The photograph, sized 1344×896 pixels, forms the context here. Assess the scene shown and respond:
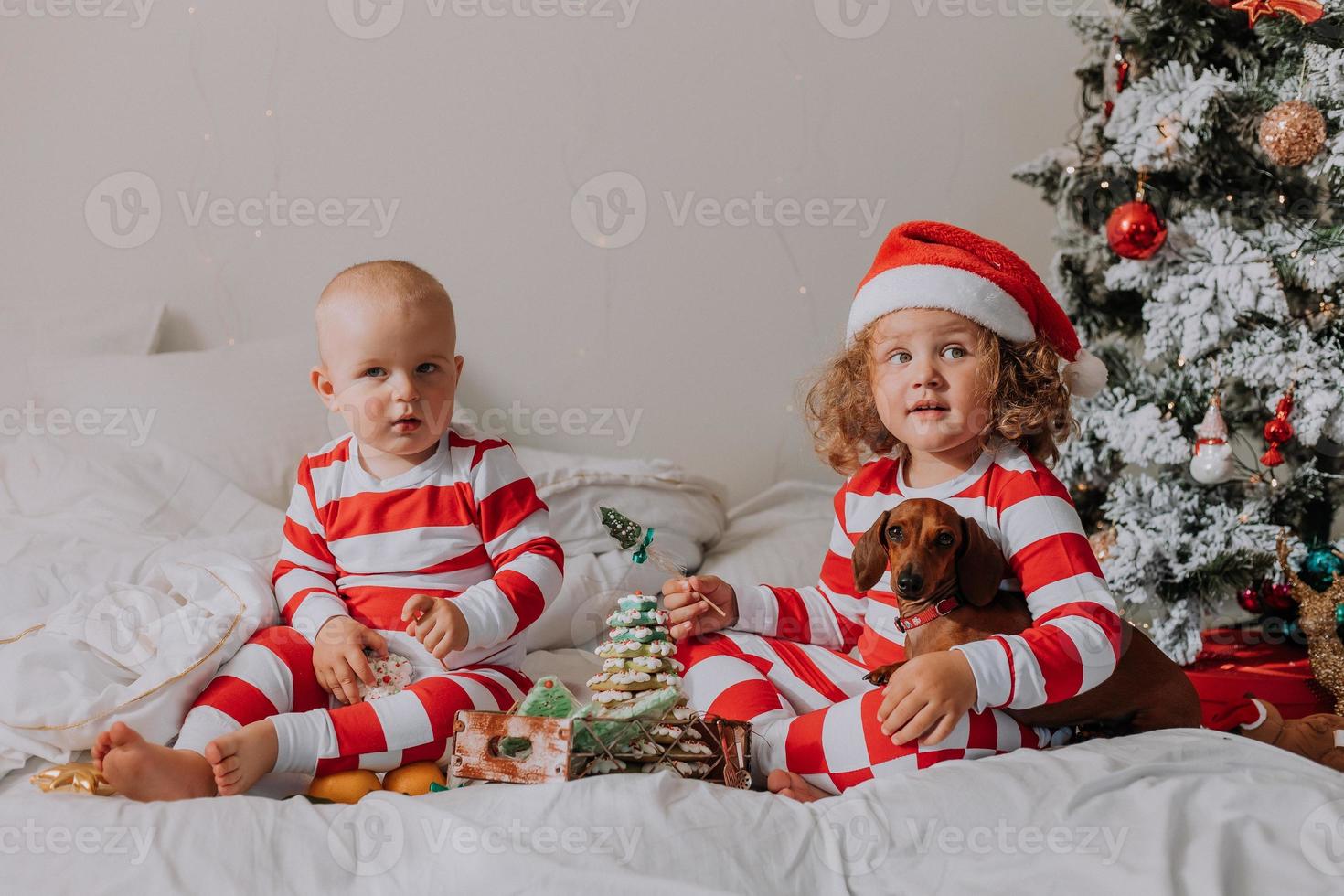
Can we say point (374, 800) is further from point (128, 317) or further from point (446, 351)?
point (128, 317)

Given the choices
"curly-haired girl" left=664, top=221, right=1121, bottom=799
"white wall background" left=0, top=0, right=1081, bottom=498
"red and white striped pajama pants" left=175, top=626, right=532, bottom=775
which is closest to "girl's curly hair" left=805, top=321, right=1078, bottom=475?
"curly-haired girl" left=664, top=221, right=1121, bottom=799

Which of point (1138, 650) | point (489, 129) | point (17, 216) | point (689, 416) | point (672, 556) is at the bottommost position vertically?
point (1138, 650)

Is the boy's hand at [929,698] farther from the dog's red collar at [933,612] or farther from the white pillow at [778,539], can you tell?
the white pillow at [778,539]

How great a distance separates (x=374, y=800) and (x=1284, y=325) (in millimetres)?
1570

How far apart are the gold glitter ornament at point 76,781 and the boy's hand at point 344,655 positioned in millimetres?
247

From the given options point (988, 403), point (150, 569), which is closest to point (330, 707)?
point (150, 569)

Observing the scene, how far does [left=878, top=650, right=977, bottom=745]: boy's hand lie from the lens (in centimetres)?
94

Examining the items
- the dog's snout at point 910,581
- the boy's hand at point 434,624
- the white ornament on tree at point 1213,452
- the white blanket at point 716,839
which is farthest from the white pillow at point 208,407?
the white ornament on tree at point 1213,452

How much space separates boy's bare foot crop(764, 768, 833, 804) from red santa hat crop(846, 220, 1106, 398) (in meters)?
0.50

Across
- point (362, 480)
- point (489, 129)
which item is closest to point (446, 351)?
point (362, 480)

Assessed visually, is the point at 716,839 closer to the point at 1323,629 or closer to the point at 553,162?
the point at 1323,629

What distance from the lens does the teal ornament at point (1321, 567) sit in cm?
175

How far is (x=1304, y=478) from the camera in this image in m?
1.80

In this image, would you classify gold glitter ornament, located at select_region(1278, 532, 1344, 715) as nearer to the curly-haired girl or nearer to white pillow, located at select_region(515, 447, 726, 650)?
the curly-haired girl
